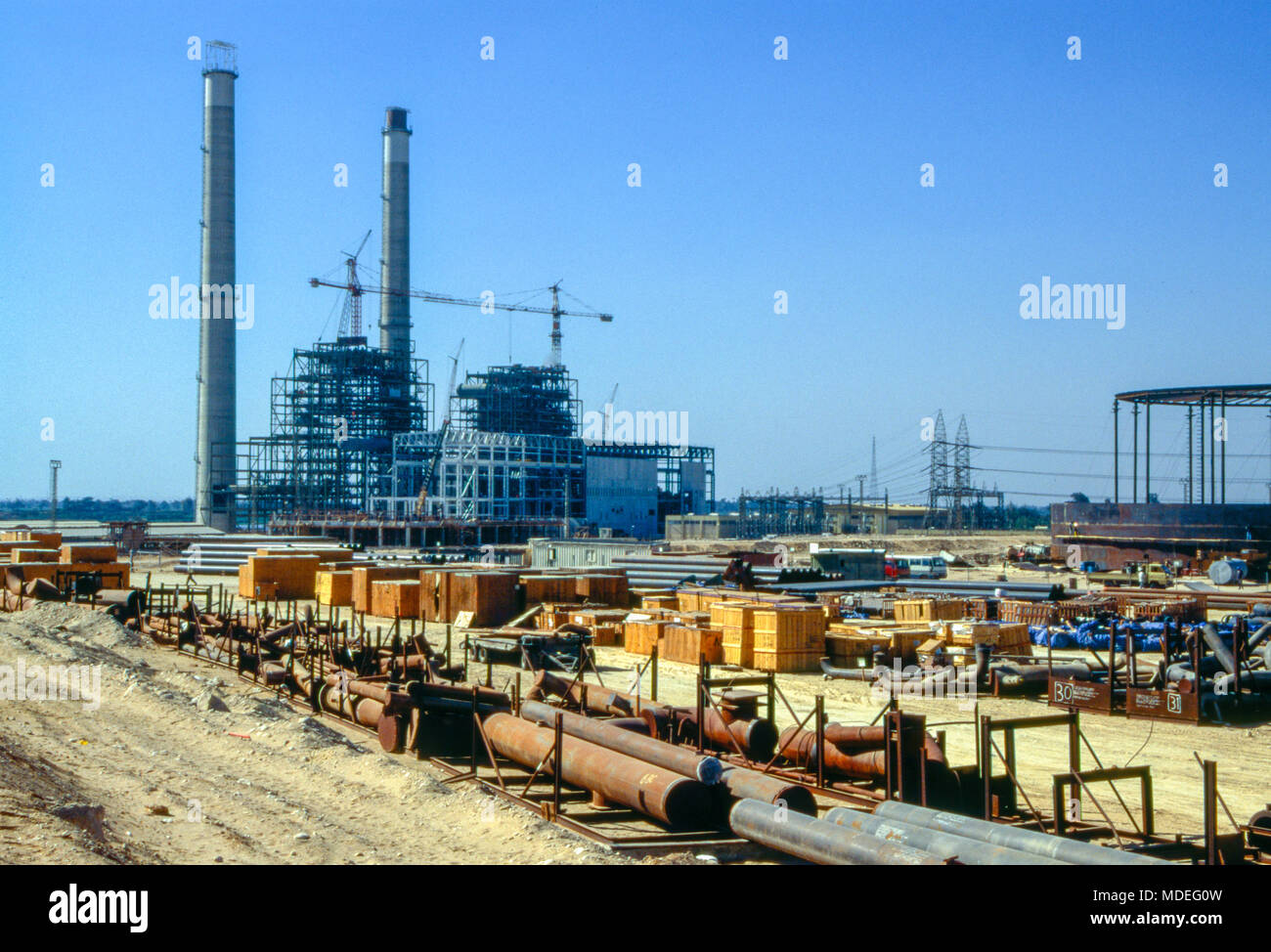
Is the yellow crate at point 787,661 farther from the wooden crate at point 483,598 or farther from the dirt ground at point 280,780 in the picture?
the wooden crate at point 483,598

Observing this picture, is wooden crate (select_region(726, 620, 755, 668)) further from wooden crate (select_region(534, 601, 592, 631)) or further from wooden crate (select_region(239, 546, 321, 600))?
wooden crate (select_region(239, 546, 321, 600))

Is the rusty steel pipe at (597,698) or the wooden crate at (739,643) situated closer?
the rusty steel pipe at (597,698)

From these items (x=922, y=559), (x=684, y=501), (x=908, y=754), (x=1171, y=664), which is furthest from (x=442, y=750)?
(x=684, y=501)

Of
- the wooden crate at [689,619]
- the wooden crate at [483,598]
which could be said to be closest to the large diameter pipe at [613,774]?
the wooden crate at [689,619]

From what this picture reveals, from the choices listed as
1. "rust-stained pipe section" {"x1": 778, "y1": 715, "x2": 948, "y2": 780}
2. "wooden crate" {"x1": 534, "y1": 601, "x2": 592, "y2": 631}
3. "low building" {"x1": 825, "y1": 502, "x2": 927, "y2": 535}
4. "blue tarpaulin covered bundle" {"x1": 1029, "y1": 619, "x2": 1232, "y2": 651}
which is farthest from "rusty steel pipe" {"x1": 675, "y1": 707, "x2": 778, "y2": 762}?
"low building" {"x1": 825, "y1": 502, "x2": 927, "y2": 535}

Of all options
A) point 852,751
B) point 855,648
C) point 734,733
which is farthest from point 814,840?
point 855,648

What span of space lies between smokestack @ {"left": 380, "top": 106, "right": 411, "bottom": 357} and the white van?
56804 millimetres

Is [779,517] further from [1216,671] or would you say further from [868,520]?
[1216,671]

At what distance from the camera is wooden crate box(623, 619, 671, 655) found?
28.4m

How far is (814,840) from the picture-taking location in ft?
32.6

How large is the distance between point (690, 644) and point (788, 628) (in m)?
2.67

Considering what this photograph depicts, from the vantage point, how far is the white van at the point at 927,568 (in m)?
58.8

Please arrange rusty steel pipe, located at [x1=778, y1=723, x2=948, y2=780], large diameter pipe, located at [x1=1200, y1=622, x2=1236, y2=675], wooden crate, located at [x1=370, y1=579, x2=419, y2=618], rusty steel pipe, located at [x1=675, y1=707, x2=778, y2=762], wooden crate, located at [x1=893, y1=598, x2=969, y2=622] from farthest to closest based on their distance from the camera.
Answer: wooden crate, located at [x1=370, y1=579, x2=419, y2=618] < wooden crate, located at [x1=893, y1=598, x2=969, y2=622] < large diameter pipe, located at [x1=1200, y1=622, x2=1236, y2=675] < rusty steel pipe, located at [x1=675, y1=707, x2=778, y2=762] < rusty steel pipe, located at [x1=778, y1=723, x2=948, y2=780]

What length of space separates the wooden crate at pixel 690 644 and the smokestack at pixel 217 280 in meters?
64.4
